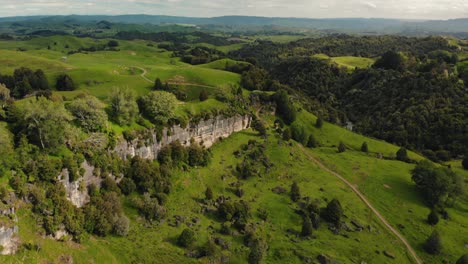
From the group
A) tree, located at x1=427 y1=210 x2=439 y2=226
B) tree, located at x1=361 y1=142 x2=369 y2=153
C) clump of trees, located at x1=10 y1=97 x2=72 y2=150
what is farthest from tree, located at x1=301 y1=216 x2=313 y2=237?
tree, located at x1=361 y1=142 x2=369 y2=153

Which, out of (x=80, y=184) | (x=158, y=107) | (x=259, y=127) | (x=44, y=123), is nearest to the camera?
(x=44, y=123)

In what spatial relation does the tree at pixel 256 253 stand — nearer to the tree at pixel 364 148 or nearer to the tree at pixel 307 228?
the tree at pixel 307 228

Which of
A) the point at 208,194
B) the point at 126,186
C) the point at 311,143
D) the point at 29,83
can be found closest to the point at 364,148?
the point at 311,143

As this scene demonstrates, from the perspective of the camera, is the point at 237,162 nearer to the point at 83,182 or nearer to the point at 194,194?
the point at 194,194

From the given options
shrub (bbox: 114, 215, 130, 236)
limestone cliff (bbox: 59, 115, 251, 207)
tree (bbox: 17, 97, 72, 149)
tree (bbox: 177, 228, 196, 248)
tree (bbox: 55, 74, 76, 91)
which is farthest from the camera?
tree (bbox: 55, 74, 76, 91)

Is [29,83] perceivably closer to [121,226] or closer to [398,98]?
[121,226]

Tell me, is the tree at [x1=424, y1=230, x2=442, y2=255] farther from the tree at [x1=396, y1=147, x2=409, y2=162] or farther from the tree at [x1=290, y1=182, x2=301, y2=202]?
the tree at [x1=396, y1=147, x2=409, y2=162]
